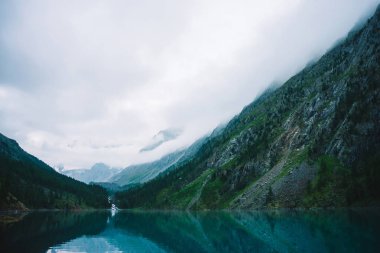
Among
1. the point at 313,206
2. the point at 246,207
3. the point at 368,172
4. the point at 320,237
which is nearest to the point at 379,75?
the point at 368,172

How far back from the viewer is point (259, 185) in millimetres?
194875

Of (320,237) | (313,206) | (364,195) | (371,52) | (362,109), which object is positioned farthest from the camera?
(371,52)

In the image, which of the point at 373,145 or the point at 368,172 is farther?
the point at 373,145

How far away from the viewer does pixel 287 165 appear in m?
185

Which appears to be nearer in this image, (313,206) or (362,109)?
(313,206)

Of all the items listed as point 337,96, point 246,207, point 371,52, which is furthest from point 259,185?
point 371,52

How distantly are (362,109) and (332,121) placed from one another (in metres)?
20.1

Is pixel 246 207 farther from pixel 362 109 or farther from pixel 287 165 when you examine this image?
pixel 362 109

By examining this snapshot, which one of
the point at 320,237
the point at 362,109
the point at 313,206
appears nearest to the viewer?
the point at 320,237

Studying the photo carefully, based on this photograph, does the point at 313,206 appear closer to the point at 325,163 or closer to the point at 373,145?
the point at 325,163

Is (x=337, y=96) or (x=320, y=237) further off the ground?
(x=337, y=96)

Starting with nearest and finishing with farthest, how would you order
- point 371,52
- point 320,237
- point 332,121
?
point 320,237 → point 332,121 → point 371,52

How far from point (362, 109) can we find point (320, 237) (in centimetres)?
11984

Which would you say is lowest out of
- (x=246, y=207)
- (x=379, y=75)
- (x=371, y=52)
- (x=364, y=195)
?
(x=364, y=195)
